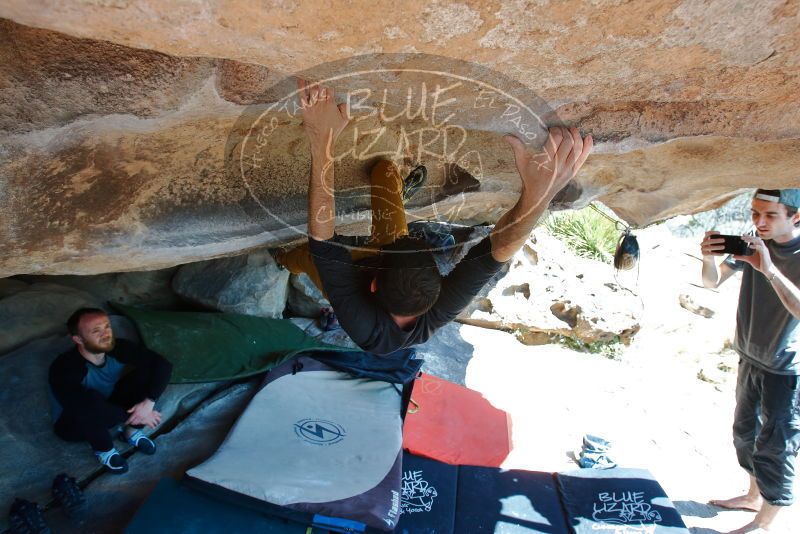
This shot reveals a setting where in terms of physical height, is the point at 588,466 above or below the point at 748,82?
below

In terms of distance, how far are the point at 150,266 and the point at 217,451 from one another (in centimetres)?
82

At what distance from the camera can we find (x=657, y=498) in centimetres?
258

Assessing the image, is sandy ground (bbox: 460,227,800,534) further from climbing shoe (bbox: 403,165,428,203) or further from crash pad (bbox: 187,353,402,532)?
climbing shoe (bbox: 403,165,428,203)

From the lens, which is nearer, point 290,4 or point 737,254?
point 290,4

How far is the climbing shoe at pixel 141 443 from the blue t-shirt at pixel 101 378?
22cm

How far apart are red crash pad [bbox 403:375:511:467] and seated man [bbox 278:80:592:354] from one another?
1.32m

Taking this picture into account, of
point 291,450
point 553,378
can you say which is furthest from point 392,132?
point 553,378

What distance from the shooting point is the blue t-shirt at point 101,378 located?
2191 mm

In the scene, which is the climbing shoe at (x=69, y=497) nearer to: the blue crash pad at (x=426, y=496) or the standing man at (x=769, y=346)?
the blue crash pad at (x=426, y=496)

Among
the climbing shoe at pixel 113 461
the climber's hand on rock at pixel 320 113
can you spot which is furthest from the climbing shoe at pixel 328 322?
the climber's hand on rock at pixel 320 113

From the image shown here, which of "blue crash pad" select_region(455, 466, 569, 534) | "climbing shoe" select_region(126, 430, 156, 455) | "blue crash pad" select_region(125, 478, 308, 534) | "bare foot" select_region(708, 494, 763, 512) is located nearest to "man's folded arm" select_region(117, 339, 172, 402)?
"climbing shoe" select_region(126, 430, 156, 455)

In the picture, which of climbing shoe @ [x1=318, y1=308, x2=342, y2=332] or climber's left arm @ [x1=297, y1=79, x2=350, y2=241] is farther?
climbing shoe @ [x1=318, y1=308, x2=342, y2=332]

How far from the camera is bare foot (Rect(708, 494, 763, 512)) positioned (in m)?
2.85

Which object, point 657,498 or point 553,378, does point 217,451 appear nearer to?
point 657,498
